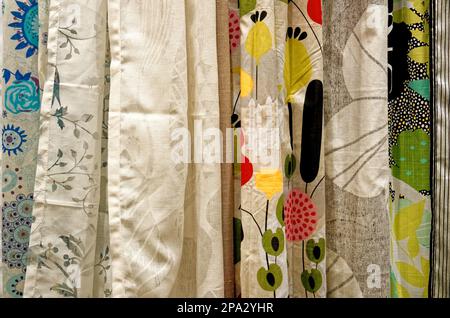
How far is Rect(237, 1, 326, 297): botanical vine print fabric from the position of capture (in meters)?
0.59

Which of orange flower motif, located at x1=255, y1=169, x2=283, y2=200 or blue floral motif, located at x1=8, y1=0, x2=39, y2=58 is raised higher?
blue floral motif, located at x1=8, y1=0, x2=39, y2=58

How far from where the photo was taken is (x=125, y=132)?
0.55 metres

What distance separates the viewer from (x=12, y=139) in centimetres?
60

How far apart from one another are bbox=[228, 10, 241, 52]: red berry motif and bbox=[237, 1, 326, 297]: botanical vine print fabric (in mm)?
28

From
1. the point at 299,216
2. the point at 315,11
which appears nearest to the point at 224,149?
the point at 299,216

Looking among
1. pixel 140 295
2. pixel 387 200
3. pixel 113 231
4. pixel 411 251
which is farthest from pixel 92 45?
pixel 411 251

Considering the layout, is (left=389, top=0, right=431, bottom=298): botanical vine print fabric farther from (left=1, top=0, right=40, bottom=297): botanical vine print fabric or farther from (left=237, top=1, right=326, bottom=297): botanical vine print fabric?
(left=1, top=0, right=40, bottom=297): botanical vine print fabric

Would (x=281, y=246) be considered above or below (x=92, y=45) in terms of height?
below

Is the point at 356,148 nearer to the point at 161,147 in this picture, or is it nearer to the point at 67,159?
the point at 161,147

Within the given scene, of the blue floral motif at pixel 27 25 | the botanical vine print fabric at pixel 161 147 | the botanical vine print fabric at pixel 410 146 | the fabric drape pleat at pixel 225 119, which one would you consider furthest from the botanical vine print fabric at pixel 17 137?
the botanical vine print fabric at pixel 410 146

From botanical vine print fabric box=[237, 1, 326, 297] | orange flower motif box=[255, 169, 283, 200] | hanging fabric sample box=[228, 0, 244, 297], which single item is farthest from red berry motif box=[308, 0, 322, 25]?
orange flower motif box=[255, 169, 283, 200]

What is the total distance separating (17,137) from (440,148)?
75cm
